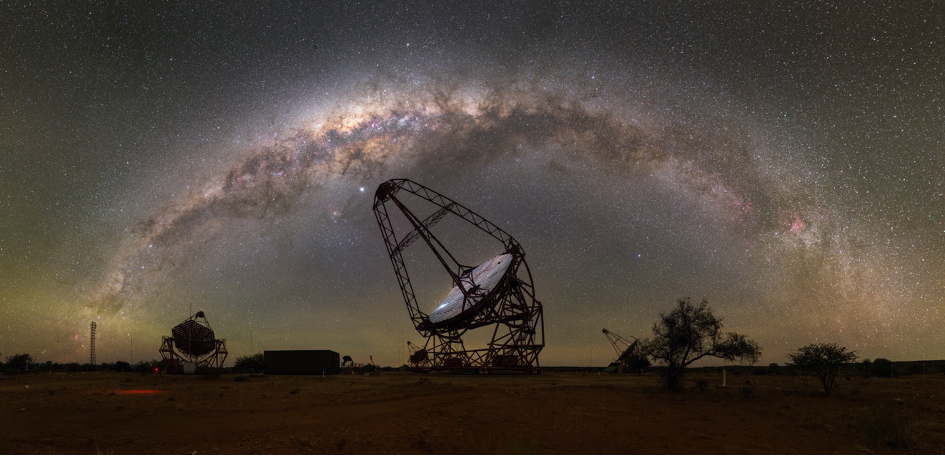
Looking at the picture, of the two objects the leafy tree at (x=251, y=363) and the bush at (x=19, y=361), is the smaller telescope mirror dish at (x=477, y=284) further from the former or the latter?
the bush at (x=19, y=361)

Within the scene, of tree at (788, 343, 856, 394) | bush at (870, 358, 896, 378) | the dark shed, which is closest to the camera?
tree at (788, 343, 856, 394)

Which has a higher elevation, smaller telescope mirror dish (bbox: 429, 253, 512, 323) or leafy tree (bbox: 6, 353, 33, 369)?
smaller telescope mirror dish (bbox: 429, 253, 512, 323)

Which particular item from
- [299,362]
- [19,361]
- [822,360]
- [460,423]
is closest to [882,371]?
[822,360]

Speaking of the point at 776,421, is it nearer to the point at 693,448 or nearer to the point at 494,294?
the point at 693,448

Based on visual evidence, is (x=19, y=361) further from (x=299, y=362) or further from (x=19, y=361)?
(x=299, y=362)

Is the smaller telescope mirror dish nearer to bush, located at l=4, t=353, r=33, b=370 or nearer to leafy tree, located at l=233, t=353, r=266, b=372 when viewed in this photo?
leafy tree, located at l=233, t=353, r=266, b=372

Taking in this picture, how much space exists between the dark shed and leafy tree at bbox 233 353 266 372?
23.0 feet

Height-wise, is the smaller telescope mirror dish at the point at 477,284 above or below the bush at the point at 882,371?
above

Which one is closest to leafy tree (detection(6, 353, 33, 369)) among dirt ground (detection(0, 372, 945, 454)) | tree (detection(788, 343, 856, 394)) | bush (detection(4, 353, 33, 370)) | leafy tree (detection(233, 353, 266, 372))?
bush (detection(4, 353, 33, 370))

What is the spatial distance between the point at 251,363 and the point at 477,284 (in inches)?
1625

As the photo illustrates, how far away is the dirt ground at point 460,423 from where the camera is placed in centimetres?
1505

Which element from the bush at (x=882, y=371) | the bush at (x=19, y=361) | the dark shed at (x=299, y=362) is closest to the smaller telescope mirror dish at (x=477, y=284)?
the dark shed at (x=299, y=362)

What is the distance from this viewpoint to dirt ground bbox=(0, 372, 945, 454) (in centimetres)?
1505

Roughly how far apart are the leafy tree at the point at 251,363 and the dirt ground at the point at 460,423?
38.5 m
